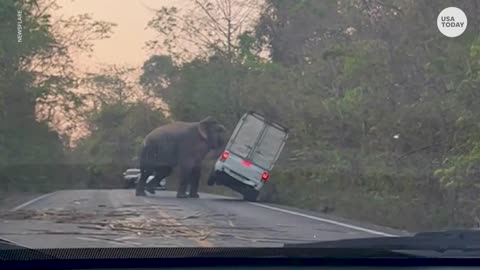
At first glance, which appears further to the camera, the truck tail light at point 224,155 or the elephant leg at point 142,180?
the truck tail light at point 224,155

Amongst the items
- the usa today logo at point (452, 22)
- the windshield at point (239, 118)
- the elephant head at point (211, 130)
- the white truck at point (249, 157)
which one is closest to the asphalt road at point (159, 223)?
the windshield at point (239, 118)

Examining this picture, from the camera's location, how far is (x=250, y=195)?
491 centimetres

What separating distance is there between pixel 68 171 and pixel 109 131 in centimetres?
33

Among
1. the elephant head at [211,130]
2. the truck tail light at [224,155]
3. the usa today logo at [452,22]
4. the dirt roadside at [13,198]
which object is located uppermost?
the usa today logo at [452,22]

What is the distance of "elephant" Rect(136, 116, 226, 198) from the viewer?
4.55 metres

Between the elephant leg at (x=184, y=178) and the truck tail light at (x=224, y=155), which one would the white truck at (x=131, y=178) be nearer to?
the elephant leg at (x=184, y=178)

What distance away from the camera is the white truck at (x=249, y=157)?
4.73 m

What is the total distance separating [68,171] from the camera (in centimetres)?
464

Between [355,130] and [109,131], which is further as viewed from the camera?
[355,130]

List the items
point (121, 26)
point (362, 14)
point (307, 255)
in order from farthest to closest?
point (362, 14) → point (121, 26) → point (307, 255)

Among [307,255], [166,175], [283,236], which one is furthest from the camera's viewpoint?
[166,175]

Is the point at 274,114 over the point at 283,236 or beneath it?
over

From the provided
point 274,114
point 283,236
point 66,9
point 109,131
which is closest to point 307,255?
point 283,236

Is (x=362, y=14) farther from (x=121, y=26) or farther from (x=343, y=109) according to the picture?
(x=121, y=26)
